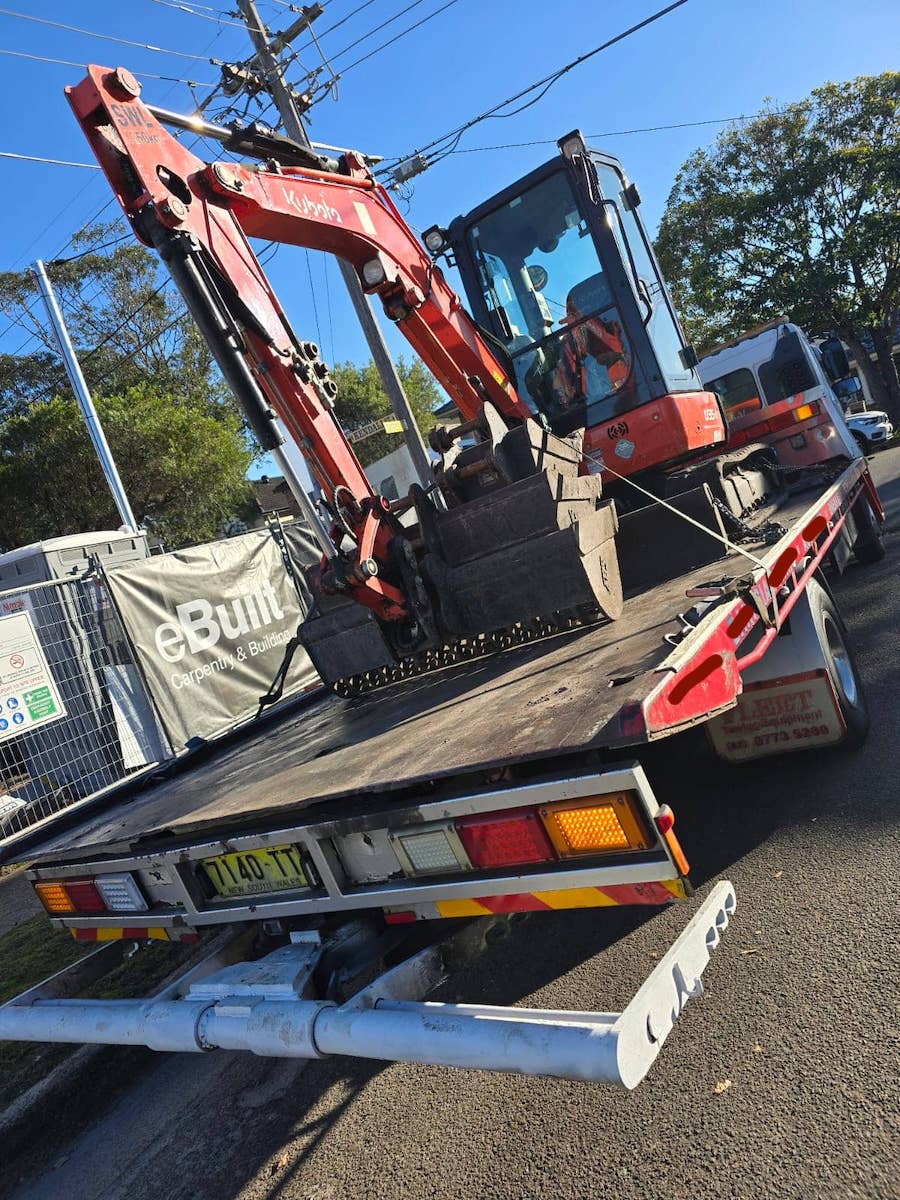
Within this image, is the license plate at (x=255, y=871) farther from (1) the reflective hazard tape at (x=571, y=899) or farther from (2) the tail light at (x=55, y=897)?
(2) the tail light at (x=55, y=897)

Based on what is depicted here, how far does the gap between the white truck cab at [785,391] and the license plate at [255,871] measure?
19.6 feet

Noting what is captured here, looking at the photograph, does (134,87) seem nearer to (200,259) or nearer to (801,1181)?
(200,259)

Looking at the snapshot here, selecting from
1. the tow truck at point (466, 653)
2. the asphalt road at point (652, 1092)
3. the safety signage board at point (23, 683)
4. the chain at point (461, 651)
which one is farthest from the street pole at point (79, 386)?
the asphalt road at point (652, 1092)

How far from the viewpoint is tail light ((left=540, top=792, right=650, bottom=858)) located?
2269 millimetres

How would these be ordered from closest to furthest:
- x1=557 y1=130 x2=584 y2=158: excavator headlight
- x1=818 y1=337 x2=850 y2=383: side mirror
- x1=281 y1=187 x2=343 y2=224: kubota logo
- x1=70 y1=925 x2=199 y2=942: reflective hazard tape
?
x1=70 y1=925 x2=199 y2=942: reflective hazard tape → x1=281 y1=187 x2=343 y2=224: kubota logo → x1=557 y1=130 x2=584 y2=158: excavator headlight → x1=818 y1=337 x2=850 y2=383: side mirror

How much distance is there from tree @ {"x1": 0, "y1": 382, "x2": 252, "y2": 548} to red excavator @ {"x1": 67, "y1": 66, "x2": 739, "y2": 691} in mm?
19782

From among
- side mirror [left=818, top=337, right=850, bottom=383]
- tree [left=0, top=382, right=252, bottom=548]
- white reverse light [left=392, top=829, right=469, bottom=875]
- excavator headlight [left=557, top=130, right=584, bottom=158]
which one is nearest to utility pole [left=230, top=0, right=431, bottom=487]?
side mirror [left=818, top=337, right=850, bottom=383]

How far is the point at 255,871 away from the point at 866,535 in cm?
718

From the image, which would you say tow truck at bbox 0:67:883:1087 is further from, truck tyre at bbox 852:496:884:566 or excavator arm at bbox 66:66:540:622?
truck tyre at bbox 852:496:884:566

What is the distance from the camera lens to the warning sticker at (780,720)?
161 inches

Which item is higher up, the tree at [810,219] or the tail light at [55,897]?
the tree at [810,219]

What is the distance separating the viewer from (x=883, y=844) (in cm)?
351

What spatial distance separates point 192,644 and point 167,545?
17.6 m

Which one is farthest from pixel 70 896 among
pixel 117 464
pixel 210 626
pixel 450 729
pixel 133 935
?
pixel 117 464
